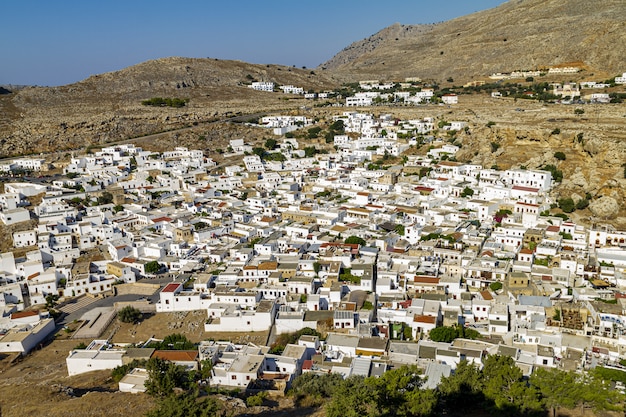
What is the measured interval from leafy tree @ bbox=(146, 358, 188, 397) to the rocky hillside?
41.9 metres

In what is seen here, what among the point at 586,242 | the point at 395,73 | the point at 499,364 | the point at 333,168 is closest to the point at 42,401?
the point at 499,364

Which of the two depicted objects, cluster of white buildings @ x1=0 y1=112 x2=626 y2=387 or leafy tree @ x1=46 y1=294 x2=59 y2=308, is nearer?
cluster of white buildings @ x1=0 y1=112 x2=626 y2=387

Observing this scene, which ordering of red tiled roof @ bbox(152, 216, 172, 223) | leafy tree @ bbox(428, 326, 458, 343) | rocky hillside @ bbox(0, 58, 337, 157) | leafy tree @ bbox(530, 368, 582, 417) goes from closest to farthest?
leafy tree @ bbox(530, 368, 582, 417) < leafy tree @ bbox(428, 326, 458, 343) < red tiled roof @ bbox(152, 216, 172, 223) < rocky hillside @ bbox(0, 58, 337, 157)

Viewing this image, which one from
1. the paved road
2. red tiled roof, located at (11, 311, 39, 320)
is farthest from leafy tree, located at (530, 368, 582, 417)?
red tiled roof, located at (11, 311, 39, 320)

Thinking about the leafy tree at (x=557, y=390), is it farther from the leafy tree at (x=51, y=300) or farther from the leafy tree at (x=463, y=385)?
the leafy tree at (x=51, y=300)

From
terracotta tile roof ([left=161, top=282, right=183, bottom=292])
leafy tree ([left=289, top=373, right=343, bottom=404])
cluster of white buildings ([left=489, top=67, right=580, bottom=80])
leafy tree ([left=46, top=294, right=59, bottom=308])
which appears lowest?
leafy tree ([left=289, top=373, right=343, bottom=404])

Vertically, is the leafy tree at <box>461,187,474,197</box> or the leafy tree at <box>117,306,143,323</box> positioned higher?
the leafy tree at <box>461,187,474,197</box>

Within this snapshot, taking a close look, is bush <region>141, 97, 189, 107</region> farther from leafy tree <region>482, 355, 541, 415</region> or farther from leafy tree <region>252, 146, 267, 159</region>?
leafy tree <region>482, 355, 541, 415</region>

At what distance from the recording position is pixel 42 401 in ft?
48.8

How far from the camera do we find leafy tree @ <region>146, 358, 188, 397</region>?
1455 centimetres

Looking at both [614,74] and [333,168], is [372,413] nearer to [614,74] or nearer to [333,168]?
[333,168]

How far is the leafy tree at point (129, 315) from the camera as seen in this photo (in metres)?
22.2

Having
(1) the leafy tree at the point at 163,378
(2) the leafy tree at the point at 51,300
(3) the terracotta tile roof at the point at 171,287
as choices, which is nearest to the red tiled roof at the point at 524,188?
(3) the terracotta tile roof at the point at 171,287

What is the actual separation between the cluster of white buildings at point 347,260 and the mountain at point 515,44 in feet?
133
